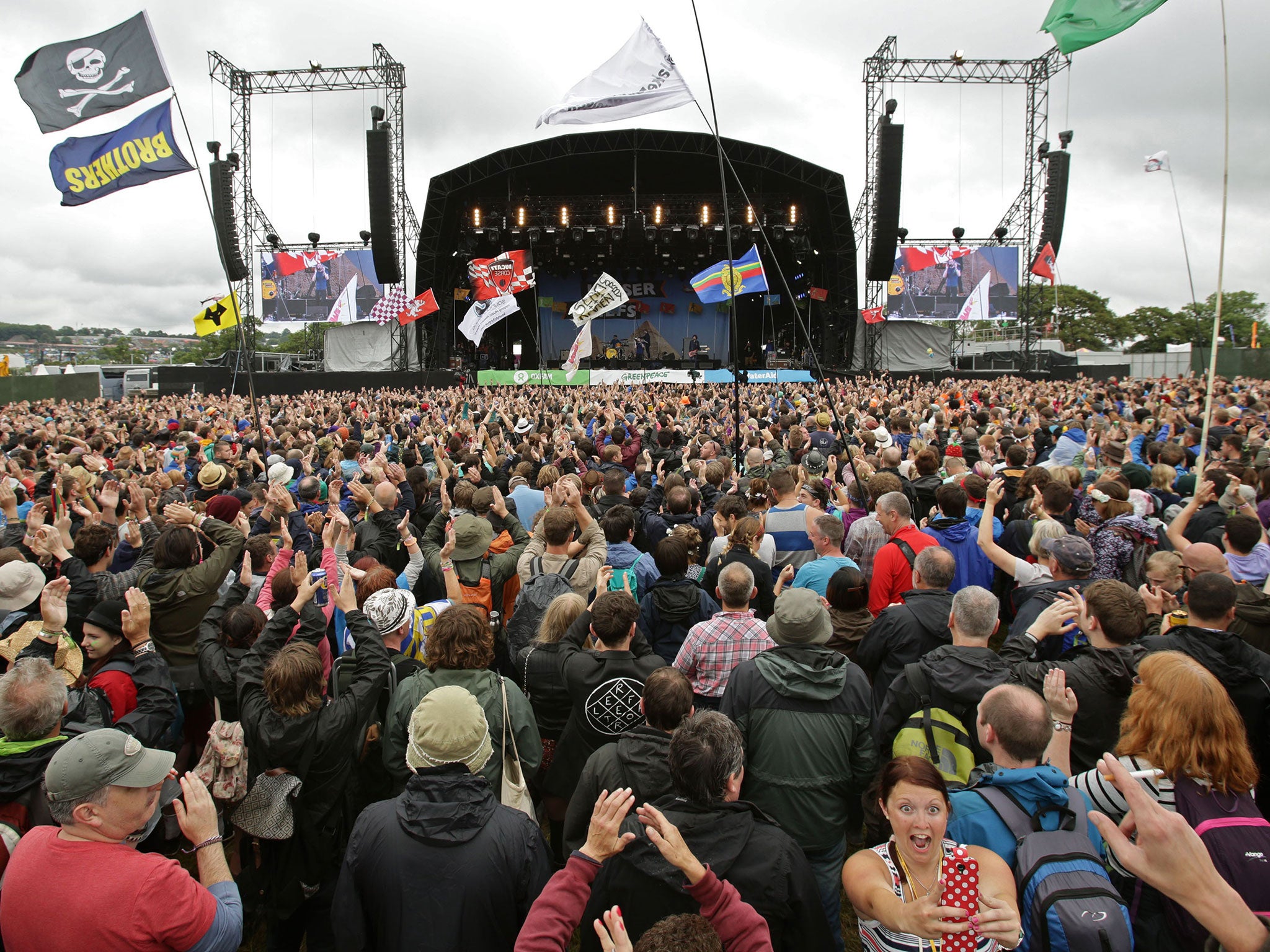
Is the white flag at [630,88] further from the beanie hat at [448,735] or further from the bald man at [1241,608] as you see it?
the beanie hat at [448,735]

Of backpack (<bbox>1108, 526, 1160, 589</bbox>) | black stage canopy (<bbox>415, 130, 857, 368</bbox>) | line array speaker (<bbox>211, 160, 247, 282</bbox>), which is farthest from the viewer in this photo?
black stage canopy (<bbox>415, 130, 857, 368</bbox>)

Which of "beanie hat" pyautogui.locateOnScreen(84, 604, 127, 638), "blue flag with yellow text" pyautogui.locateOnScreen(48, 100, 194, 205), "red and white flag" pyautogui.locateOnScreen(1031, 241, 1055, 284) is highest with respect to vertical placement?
"red and white flag" pyautogui.locateOnScreen(1031, 241, 1055, 284)

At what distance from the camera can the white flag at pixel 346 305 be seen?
28.4 m

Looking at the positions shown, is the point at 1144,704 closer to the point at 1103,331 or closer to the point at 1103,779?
the point at 1103,779

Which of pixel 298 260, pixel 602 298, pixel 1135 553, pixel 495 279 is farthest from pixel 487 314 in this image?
pixel 298 260

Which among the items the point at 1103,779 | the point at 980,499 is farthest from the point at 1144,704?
the point at 980,499

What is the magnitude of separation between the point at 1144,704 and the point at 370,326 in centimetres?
3132

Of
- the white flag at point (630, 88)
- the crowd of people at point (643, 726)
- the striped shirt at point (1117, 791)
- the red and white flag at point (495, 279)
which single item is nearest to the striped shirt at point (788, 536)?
the crowd of people at point (643, 726)

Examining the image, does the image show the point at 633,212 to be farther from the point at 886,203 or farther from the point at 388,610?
the point at 388,610

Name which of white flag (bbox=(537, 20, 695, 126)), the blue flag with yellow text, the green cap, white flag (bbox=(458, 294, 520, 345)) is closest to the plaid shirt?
the green cap

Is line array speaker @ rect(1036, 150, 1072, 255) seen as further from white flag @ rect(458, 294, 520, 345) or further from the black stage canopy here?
white flag @ rect(458, 294, 520, 345)

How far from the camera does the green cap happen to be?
1.80 m

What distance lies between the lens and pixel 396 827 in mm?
2094

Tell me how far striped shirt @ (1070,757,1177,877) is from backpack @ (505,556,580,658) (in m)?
2.28
